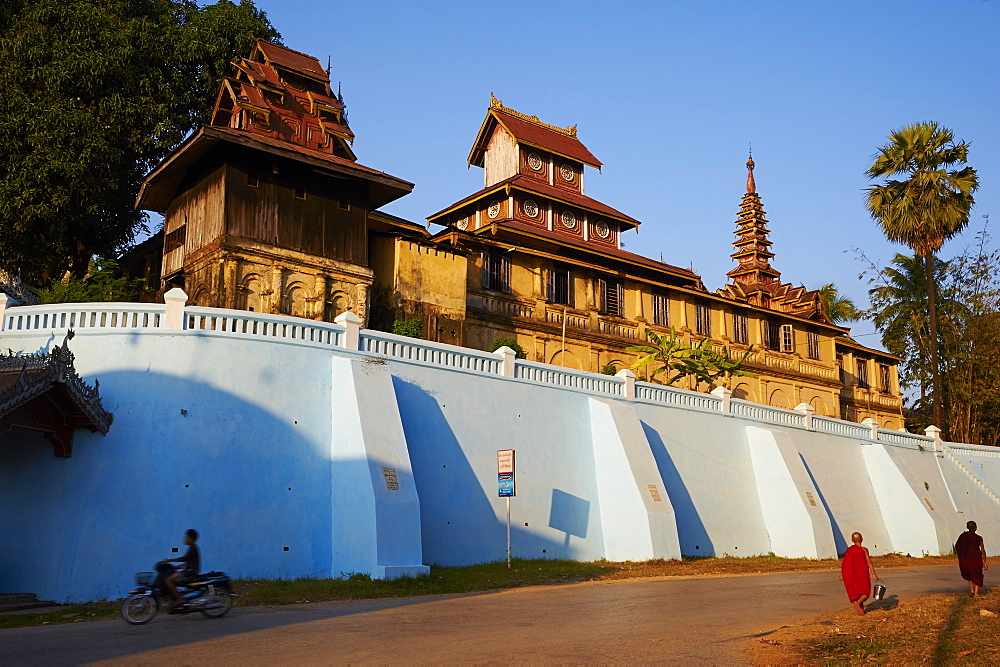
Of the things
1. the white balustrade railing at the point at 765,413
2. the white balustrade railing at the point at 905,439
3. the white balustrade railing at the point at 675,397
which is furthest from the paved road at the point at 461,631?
the white balustrade railing at the point at 905,439

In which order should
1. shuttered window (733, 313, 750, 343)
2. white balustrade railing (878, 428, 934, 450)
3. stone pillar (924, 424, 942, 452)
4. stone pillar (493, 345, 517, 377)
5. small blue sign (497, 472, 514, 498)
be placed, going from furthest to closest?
1. shuttered window (733, 313, 750, 343)
2. stone pillar (924, 424, 942, 452)
3. white balustrade railing (878, 428, 934, 450)
4. stone pillar (493, 345, 517, 377)
5. small blue sign (497, 472, 514, 498)

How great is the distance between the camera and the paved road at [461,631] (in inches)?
352

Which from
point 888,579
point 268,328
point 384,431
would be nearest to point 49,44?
point 268,328

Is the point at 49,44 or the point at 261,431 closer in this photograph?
the point at 261,431

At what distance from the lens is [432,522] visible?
707 inches

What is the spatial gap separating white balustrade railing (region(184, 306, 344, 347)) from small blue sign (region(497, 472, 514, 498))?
159 inches

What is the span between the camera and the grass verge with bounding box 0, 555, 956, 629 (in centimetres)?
1348

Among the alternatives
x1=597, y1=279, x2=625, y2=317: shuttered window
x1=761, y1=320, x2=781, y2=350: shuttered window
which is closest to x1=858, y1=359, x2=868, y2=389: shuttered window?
x1=761, y1=320, x2=781, y2=350: shuttered window

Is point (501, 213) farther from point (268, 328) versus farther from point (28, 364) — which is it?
point (28, 364)

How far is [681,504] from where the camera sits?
22797 millimetres

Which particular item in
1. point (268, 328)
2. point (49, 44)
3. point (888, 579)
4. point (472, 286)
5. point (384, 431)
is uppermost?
point (49, 44)

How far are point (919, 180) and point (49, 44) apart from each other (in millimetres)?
32259

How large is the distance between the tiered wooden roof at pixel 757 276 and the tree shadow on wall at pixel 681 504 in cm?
2238

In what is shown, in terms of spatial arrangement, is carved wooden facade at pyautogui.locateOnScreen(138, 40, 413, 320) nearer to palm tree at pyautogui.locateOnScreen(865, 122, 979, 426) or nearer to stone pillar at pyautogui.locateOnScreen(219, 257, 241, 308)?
stone pillar at pyautogui.locateOnScreen(219, 257, 241, 308)
